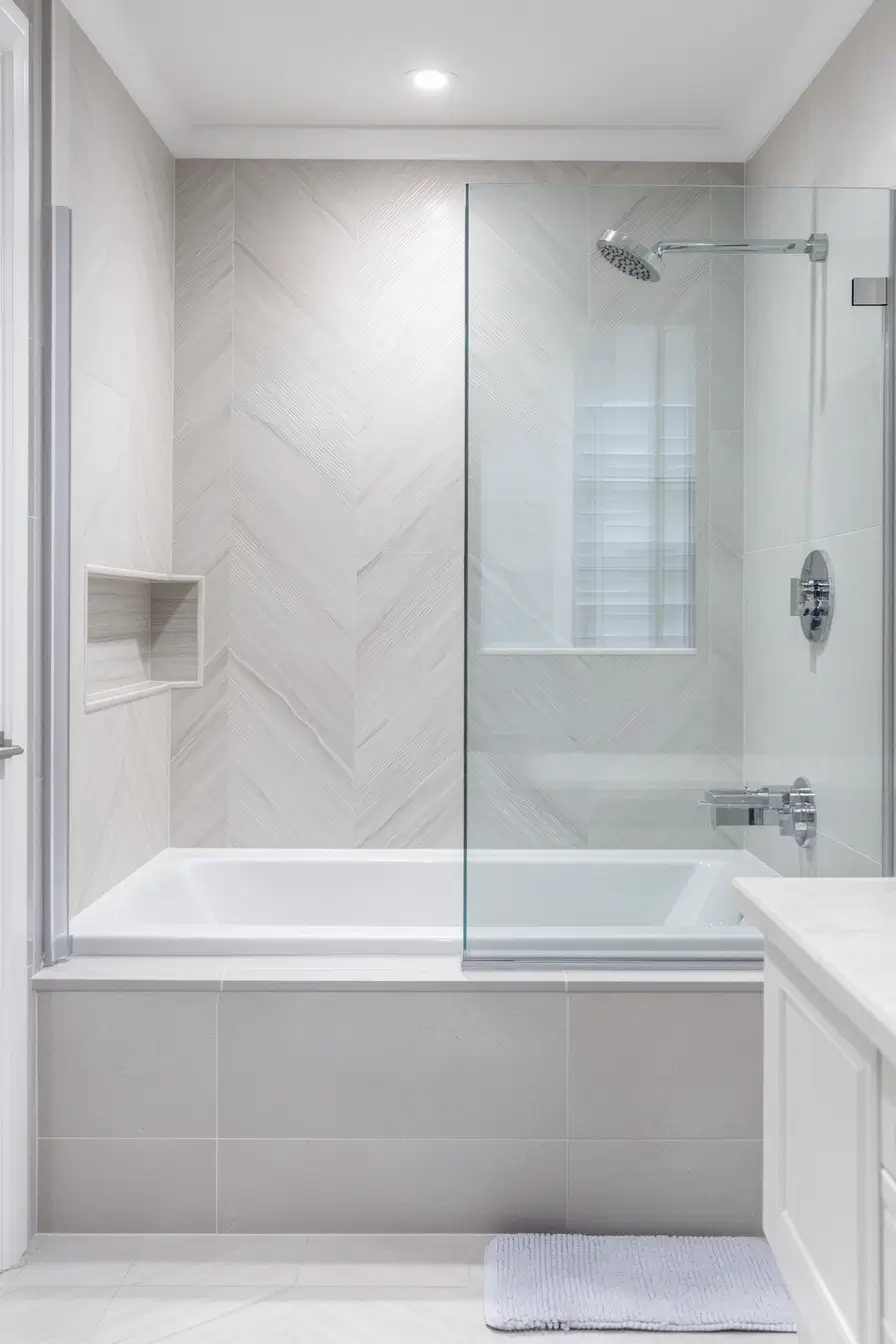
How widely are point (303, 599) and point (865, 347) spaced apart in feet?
5.50

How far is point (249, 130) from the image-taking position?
10.2 feet

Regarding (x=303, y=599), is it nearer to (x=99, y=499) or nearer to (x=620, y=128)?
(x=99, y=499)

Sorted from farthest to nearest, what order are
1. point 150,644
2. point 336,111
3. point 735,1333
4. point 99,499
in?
point 150,644 < point 336,111 < point 99,499 < point 735,1333

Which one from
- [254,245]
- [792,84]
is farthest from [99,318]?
[792,84]

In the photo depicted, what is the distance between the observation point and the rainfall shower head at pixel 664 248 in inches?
84.1

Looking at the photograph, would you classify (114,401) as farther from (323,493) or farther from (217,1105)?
(217,1105)

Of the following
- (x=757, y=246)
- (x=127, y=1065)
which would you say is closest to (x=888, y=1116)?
(x=127, y=1065)

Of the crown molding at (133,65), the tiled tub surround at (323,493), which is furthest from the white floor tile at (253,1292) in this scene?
the crown molding at (133,65)

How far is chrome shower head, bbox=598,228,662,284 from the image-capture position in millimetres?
2135

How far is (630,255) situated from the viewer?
84.4 inches

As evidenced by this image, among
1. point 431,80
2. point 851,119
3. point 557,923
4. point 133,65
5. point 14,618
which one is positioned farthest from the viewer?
point 431,80

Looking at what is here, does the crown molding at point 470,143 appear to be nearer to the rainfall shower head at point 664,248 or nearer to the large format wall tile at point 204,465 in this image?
the large format wall tile at point 204,465

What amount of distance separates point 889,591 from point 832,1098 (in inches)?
49.7

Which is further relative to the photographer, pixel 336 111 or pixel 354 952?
pixel 336 111
